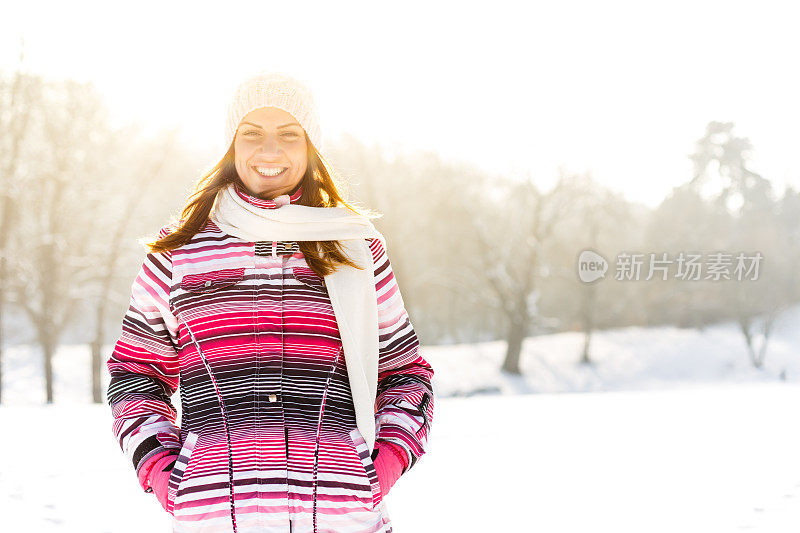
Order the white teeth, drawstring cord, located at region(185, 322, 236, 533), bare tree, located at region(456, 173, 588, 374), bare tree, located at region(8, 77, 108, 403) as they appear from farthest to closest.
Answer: bare tree, located at region(456, 173, 588, 374) < bare tree, located at region(8, 77, 108, 403) < the white teeth < drawstring cord, located at region(185, 322, 236, 533)

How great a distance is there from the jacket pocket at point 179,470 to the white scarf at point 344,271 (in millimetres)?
331

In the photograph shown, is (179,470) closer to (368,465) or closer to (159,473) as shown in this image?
(159,473)

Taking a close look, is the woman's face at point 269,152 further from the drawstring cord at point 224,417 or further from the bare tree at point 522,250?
the bare tree at point 522,250

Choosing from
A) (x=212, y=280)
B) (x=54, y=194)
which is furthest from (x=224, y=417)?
(x=54, y=194)

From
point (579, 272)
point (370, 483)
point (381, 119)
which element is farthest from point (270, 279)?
point (579, 272)

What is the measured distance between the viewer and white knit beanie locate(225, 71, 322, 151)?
5.29 ft

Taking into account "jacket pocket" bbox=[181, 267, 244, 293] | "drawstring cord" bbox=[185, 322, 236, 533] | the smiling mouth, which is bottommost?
"drawstring cord" bbox=[185, 322, 236, 533]

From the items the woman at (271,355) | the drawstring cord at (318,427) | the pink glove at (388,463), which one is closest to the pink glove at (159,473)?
the woman at (271,355)

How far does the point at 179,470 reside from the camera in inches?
55.9

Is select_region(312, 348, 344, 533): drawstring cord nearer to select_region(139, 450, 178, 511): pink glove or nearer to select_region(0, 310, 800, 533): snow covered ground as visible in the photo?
select_region(139, 450, 178, 511): pink glove

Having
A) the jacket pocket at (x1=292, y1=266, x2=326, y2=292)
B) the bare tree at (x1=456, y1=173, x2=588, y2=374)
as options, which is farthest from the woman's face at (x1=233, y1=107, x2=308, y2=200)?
the bare tree at (x1=456, y1=173, x2=588, y2=374)

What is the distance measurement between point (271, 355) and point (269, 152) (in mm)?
442

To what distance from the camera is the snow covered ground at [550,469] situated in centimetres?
497

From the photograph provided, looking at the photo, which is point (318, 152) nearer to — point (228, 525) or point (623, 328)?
point (228, 525)
